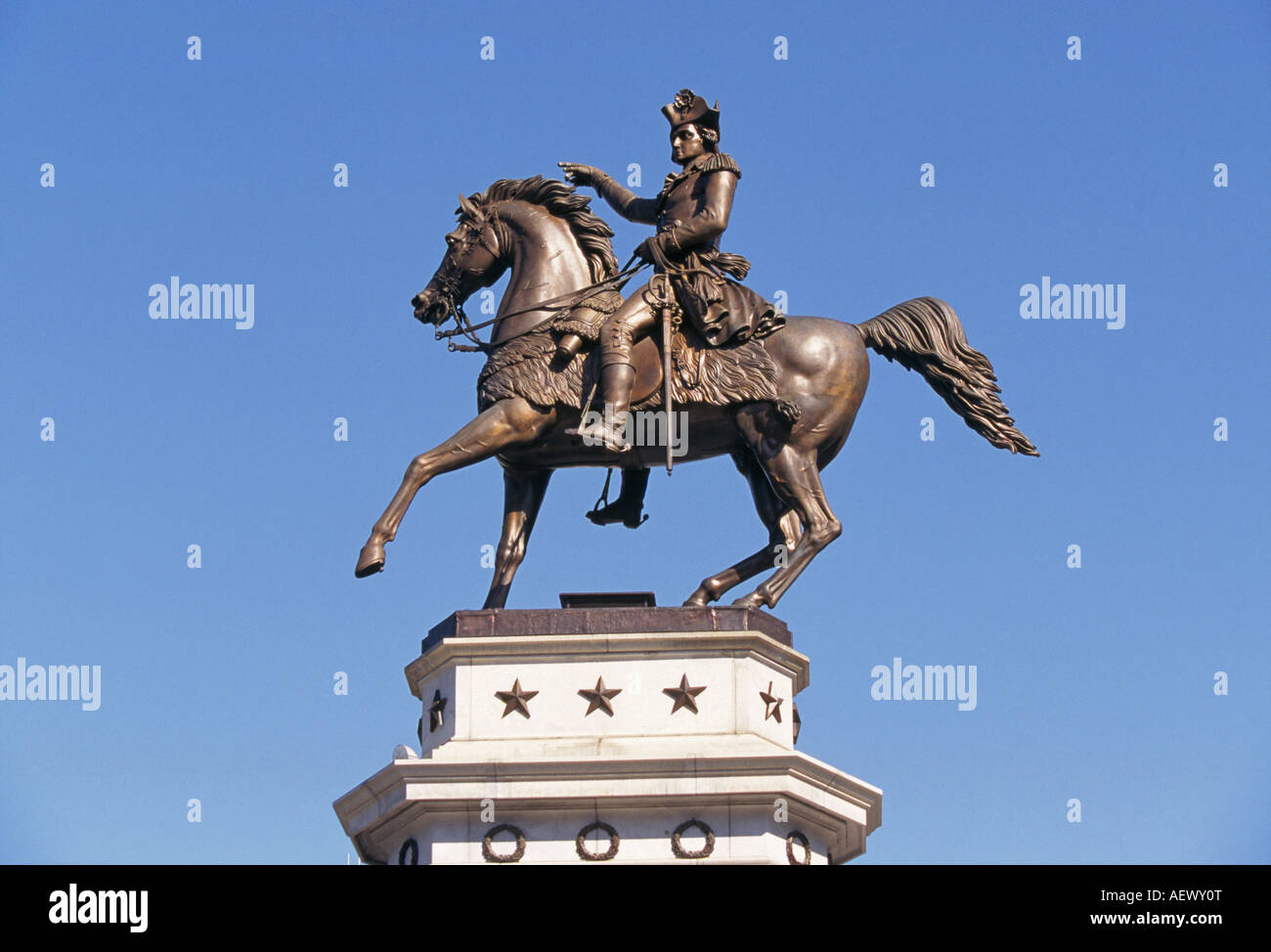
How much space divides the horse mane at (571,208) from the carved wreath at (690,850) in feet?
20.3

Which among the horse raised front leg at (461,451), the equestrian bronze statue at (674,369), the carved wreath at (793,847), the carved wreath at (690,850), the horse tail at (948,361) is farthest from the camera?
the horse tail at (948,361)

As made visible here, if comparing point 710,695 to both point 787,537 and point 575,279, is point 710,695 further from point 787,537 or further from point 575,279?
point 575,279

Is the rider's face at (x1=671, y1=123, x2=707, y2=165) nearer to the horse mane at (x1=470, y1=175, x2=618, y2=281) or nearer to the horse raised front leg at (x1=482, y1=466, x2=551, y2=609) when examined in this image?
the horse mane at (x1=470, y1=175, x2=618, y2=281)

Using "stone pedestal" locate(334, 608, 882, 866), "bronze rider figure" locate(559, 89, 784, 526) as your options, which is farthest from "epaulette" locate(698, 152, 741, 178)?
"stone pedestal" locate(334, 608, 882, 866)

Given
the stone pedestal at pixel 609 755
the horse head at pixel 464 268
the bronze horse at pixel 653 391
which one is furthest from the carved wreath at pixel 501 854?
the horse head at pixel 464 268

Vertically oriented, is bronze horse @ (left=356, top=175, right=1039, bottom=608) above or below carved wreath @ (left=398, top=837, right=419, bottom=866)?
above

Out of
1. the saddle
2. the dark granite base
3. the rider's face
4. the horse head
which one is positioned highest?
the rider's face

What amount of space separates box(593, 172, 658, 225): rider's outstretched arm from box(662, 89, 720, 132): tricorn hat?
35.8 inches

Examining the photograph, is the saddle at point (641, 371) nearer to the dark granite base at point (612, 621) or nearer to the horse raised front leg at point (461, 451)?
the horse raised front leg at point (461, 451)

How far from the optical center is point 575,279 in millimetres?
28297

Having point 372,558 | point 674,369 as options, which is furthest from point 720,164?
point 372,558

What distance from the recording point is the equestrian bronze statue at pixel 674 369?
2730 cm

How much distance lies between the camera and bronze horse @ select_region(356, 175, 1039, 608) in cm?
2733
